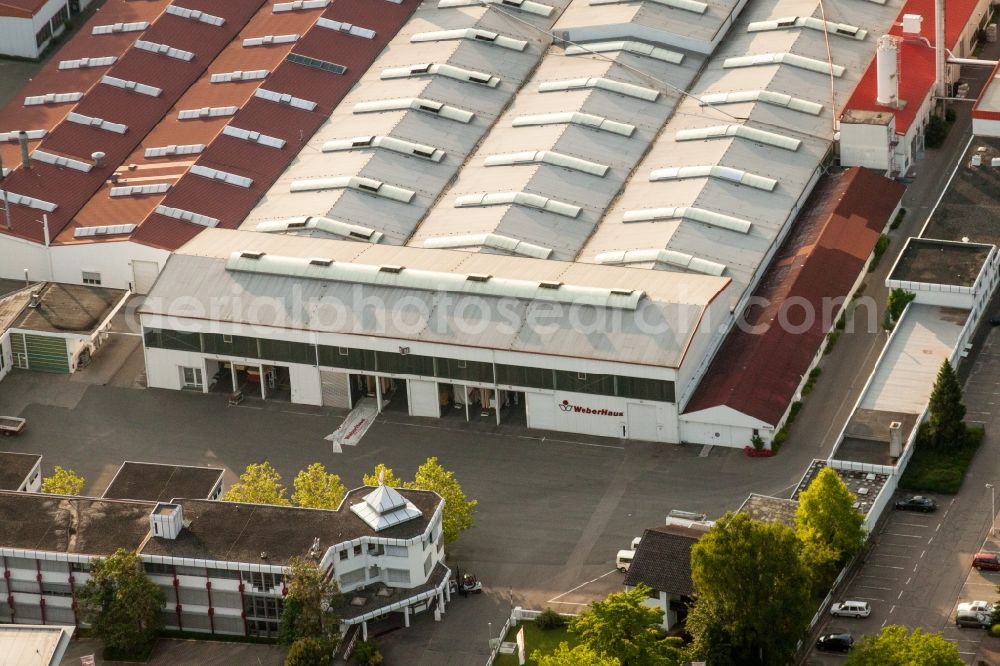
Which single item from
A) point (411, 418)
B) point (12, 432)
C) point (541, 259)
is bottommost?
point (12, 432)

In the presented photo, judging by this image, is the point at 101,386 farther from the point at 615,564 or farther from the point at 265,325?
the point at 615,564

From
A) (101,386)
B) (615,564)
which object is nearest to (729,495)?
(615,564)

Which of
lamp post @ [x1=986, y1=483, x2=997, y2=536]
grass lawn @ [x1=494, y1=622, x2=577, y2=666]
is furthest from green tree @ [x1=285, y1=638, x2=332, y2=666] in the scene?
lamp post @ [x1=986, y1=483, x2=997, y2=536]

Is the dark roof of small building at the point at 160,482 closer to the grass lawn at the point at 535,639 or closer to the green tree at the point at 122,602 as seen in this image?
the green tree at the point at 122,602

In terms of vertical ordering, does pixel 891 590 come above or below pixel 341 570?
above

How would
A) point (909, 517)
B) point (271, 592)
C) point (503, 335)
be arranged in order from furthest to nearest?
point (503, 335) → point (909, 517) → point (271, 592)

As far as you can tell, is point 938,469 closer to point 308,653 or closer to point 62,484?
point 308,653

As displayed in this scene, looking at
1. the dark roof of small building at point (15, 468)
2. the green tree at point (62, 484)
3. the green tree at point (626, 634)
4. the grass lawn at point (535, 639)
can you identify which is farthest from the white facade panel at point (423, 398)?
the green tree at point (626, 634)
